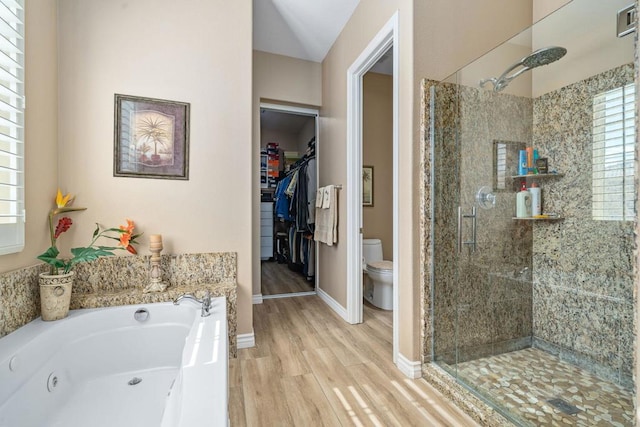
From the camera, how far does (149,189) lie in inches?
79.4

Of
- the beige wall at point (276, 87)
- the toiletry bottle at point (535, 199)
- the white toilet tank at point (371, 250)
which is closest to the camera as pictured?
the toiletry bottle at point (535, 199)

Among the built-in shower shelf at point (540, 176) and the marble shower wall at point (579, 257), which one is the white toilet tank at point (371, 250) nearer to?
the marble shower wall at point (579, 257)

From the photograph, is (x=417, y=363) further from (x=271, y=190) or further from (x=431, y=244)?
(x=271, y=190)

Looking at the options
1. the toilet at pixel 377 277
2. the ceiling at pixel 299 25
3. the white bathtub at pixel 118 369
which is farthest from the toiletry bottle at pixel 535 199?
the white bathtub at pixel 118 369

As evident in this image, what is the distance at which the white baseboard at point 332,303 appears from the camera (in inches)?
108

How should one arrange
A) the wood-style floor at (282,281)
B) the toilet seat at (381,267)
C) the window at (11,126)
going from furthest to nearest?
the wood-style floor at (282,281)
the toilet seat at (381,267)
the window at (11,126)

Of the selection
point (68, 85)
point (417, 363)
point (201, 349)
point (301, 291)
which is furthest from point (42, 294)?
point (301, 291)

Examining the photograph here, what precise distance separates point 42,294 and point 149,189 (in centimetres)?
83

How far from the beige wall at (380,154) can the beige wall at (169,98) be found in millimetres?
1731

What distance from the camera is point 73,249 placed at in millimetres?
1649

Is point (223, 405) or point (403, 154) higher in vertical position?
point (403, 154)

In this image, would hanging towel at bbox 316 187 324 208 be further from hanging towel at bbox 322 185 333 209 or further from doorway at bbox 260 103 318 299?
doorway at bbox 260 103 318 299

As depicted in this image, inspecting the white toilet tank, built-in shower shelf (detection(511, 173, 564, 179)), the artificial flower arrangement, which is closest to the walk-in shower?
built-in shower shelf (detection(511, 173, 564, 179))

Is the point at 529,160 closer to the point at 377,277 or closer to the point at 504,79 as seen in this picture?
the point at 504,79
